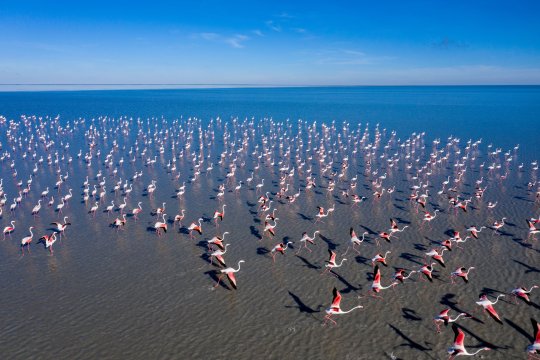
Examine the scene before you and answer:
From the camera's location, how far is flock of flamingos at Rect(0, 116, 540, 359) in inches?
837

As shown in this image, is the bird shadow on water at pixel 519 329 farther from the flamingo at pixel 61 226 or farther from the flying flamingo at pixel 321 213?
the flamingo at pixel 61 226

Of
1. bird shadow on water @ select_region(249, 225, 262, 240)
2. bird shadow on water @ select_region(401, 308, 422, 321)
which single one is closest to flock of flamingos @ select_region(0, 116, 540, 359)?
bird shadow on water @ select_region(249, 225, 262, 240)

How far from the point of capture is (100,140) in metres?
60.6

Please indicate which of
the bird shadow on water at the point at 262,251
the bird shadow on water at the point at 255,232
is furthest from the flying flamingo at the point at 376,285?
the bird shadow on water at the point at 255,232

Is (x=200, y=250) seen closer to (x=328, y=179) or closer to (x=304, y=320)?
(x=304, y=320)

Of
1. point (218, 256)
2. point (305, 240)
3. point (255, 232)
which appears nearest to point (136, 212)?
point (255, 232)

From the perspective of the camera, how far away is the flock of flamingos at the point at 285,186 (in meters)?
21.2

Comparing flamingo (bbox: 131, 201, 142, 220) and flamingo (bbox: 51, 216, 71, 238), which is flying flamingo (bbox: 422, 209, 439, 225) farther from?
flamingo (bbox: 51, 216, 71, 238)

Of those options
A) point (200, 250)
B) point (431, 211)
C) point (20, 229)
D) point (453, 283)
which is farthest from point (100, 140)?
point (453, 283)

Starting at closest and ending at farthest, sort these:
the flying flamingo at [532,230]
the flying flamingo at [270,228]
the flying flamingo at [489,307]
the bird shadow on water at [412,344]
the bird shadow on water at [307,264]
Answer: the bird shadow on water at [412,344] → the flying flamingo at [489,307] → the bird shadow on water at [307,264] → the flying flamingo at [532,230] → the flying flamingo at [270,228]

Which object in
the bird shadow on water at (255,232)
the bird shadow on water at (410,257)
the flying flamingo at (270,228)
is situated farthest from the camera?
the bird shadow on water at (255,232)

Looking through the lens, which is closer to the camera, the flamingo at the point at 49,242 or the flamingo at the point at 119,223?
the flamingo at the point at 49,242

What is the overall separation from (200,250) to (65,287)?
289 inches

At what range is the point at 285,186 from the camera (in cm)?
3656
